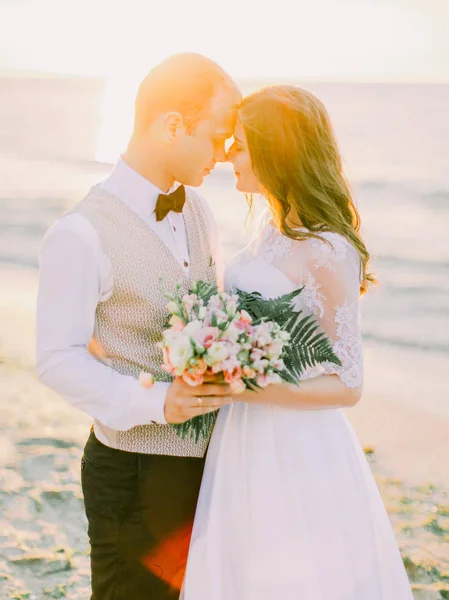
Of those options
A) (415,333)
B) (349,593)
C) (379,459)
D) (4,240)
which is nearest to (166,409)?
(349,593)

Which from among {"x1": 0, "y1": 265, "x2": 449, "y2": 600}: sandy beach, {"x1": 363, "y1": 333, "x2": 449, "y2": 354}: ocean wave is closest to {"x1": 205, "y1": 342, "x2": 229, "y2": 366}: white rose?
{"x1": 0, "y1": 265, "x2": 449, "y2": 600}: sandy beach

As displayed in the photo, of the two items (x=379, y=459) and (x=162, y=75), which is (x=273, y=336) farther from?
(x=379, y=459)

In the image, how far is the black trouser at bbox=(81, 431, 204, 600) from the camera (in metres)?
2.95

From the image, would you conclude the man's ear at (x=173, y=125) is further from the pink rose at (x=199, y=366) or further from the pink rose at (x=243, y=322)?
the pink rose at (x=199, y=366)

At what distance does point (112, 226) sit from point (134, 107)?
59 centimetres

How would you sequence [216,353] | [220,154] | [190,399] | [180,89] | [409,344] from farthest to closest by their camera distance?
1. [409,344]
2. [220,154]
3. [180,89]
4. [190,399]
5. [216,353]

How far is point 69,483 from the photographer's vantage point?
5.70 m

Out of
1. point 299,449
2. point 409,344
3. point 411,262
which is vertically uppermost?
point 299,449

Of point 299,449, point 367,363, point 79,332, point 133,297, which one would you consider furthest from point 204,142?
point 367,363

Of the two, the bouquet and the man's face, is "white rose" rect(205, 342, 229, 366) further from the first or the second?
the man's face

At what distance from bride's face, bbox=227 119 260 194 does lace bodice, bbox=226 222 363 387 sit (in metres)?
0.33

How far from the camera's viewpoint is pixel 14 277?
42.2 feet

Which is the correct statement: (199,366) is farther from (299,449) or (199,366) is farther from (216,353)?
(299,449)

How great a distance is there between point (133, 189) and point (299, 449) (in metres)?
1.25
